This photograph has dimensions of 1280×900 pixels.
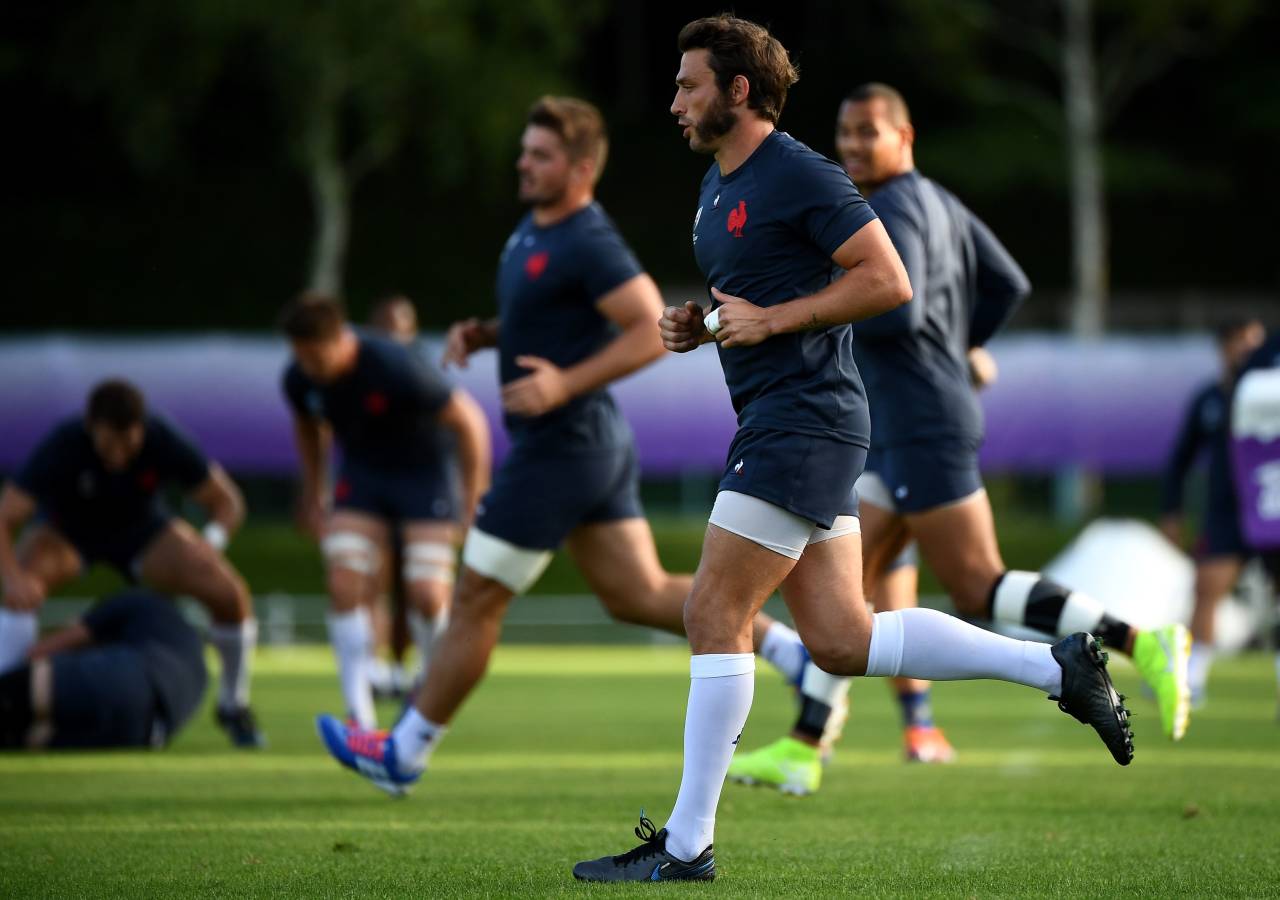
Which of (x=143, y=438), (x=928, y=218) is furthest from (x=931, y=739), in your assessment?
(x=143, y=438)

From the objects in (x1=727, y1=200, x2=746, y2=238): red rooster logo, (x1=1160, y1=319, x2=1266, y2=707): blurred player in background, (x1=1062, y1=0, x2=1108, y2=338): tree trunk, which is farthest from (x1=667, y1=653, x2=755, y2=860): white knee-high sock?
(x1=1062, y1=0, x2=1108, y2=338): tree trunk

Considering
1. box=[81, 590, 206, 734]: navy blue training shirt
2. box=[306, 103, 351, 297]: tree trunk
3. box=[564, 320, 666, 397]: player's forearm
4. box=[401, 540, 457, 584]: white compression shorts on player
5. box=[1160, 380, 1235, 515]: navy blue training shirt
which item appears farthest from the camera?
box=[306, 103, 351, 297]: tree trunk

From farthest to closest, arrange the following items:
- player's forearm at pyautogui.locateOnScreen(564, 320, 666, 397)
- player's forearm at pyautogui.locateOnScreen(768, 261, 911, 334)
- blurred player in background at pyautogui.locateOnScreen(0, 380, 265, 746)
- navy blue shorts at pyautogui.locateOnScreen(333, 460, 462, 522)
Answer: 1. navy blue shorts at pyautogui.locateOnScreen(333, 460, 462, 522)
2. blurred player in background at pyautogui.locateOnScreen(0, 380, 265, 746)
3. player's forearm at pyautogui.locateOnScreen(564, 320, 666, 397)
4. player's forearm at pyautogui.locateOnScreen(768, 261, 911, 334)

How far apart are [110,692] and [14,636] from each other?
147cm

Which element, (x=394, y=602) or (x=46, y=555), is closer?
(x=46, y=555)

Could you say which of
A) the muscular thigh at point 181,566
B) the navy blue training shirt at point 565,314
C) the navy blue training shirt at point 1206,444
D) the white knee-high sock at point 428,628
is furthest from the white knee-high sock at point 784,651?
the navy blue training shirt at point 1206,444

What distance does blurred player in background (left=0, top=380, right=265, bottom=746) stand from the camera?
10.3 metres

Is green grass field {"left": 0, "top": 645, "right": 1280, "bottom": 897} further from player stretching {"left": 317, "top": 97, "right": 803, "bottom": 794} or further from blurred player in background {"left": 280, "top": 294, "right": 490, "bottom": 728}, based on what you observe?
blurred player in background {"left": 280, "top": 294, "right": 490, "bottom": 728}

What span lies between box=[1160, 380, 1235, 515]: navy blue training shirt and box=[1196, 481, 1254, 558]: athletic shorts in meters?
0.05

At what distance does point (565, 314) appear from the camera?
24.0ft

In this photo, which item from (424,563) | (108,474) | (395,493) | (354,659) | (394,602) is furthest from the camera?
(394,602)

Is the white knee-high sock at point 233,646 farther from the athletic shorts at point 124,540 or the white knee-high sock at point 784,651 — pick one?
the white knee-high sock at point 784,651

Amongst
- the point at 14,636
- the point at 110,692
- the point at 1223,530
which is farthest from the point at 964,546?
the point at 1223,530

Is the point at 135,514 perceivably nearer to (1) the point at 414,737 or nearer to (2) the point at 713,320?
(1) the point at 414,737
